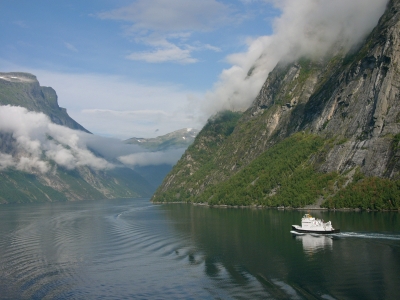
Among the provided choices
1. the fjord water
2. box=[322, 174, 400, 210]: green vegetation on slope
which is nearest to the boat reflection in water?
the fjord water

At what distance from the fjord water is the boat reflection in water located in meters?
0.18

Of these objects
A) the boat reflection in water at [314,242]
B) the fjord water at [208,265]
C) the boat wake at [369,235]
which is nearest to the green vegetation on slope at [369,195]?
the fjord water at [208,265]

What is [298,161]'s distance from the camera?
199750 millimetres

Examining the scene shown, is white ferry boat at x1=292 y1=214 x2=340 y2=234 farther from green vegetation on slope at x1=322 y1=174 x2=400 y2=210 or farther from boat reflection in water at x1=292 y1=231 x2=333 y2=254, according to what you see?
green vegetation on slope at x1=322 y1=174 x2=400 y2=210

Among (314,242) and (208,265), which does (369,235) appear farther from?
(208,265)

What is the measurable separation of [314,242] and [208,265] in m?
28.8

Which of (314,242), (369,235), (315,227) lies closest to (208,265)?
(314,242)

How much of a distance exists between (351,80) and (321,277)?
6276 inches

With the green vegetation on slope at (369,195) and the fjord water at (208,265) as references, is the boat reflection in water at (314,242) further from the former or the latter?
the green vegetation on slope at (369,195)

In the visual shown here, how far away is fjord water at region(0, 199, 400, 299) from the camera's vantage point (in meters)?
51.5

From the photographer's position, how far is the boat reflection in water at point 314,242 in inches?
3054

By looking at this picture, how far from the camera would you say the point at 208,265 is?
66.2m

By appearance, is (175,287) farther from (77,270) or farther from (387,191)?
(387,191)

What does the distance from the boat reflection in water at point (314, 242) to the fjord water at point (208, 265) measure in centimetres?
18
